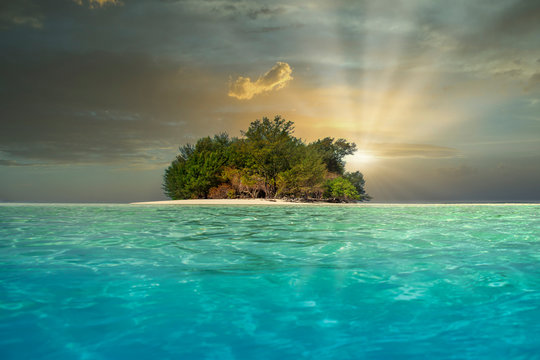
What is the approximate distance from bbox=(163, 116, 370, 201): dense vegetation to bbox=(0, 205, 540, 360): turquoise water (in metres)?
23.0

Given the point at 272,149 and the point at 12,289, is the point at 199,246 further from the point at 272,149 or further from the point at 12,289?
the point at 272,149

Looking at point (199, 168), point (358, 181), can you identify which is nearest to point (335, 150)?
point (358, 181)

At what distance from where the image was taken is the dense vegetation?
2923 centimetres

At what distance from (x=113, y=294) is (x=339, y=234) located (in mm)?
5505

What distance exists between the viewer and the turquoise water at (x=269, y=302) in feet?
7.97

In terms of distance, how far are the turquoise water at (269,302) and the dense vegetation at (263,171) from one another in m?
23.0

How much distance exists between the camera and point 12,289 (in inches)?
145

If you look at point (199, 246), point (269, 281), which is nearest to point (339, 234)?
point (199, 246)

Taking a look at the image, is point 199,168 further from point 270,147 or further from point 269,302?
point 269,302

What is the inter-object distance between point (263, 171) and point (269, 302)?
26.9 m

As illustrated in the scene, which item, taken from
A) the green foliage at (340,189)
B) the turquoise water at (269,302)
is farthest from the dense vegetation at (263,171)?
the turquoise water at (269,302)

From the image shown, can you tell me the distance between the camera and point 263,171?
3011 centimetres

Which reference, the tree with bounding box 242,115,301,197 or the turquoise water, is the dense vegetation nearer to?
the tree with bounding box 242,115,301,197

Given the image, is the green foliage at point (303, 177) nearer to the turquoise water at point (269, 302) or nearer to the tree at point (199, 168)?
the tree at point (199, 168)
